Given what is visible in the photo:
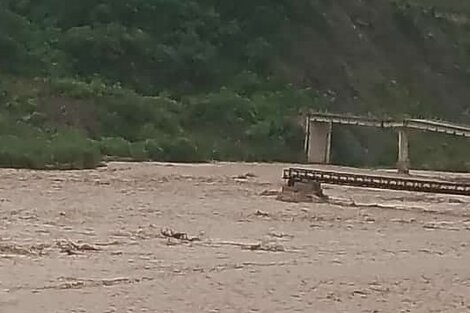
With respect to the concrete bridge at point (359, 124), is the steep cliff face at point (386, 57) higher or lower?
higher

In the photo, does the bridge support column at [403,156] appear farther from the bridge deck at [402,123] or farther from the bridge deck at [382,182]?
the bridge deck at [382,182]

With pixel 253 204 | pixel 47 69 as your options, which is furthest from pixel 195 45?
pixel 253 204

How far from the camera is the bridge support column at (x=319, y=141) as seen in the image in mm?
52656

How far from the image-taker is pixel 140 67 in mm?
58812

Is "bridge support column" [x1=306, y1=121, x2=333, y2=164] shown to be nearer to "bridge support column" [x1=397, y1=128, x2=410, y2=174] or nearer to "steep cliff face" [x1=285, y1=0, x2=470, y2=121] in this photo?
"bridge support column" [x1=397, y1=128, x2=410, y2=174]

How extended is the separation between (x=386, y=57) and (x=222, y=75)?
10.8m

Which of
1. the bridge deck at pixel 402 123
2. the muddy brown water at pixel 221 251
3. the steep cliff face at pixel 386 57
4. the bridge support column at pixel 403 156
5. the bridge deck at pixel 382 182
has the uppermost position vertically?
the steep cliff face at pixel 386 57

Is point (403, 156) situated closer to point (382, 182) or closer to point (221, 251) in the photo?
point (382, 182)

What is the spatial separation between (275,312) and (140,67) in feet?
147

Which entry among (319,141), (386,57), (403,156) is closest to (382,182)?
(403,156)

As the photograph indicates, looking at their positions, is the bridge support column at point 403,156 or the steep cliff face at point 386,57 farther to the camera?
the steep cliff face at point 386,57

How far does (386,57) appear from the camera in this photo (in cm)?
6681

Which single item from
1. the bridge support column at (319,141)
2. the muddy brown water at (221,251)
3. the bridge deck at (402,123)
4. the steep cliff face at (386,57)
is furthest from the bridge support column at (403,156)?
the muddy brown water at (221,251)

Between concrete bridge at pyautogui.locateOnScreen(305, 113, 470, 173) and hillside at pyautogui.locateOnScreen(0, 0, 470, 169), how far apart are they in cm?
170
